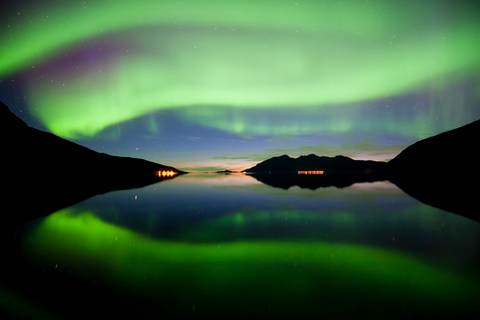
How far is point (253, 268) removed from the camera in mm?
6996

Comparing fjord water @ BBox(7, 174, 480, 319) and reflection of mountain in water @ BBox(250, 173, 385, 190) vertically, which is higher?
fjord water @ BBox(7, 174, 480, 319)

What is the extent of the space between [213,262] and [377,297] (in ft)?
15.6

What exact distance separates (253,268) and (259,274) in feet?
1.52

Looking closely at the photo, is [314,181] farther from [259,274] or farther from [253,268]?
[259,274]

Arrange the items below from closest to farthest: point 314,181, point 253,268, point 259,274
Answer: point 259,274, point 253,268, point 314,181

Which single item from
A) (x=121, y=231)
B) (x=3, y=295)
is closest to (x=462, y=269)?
(x=3, y=295)

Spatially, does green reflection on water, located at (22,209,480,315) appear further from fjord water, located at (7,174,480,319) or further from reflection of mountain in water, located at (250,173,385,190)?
reflection of mountain in water, located at (250,173,385,190)

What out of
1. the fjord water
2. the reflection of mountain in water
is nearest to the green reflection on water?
the fjord water

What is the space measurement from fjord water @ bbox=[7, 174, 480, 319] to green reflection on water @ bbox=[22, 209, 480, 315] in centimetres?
3

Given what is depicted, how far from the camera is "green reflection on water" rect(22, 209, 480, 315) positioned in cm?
513

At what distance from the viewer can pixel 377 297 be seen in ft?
17.5

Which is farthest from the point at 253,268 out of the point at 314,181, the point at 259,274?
the point at 314,181

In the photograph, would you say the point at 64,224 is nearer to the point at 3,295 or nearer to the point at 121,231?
the point at 121,231

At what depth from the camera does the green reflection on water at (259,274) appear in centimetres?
513
